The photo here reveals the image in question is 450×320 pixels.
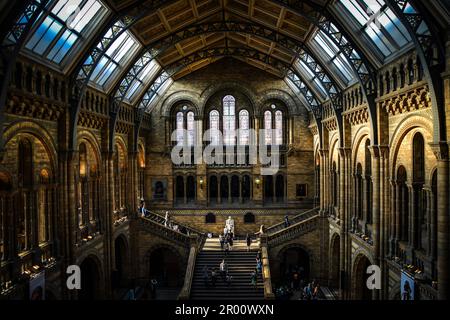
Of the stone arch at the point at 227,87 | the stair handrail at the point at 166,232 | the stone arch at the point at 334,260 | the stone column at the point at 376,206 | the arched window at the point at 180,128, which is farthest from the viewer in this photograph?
the arched window at the point at 180,128

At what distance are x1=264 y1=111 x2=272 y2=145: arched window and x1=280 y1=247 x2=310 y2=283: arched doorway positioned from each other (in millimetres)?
10029

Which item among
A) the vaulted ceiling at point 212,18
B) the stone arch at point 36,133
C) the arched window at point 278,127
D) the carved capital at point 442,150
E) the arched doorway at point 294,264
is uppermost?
the vaulted ceiling at point 212,18

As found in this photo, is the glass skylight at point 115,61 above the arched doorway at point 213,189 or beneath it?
above

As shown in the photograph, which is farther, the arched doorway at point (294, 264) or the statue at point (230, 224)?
the statue at point (230, 224)

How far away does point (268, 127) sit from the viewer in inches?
1448

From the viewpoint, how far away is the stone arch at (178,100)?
1432 inches

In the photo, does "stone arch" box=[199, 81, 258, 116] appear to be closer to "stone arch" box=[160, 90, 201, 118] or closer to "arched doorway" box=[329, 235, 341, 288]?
"stone arch" box=[160, 90, 201, 118]

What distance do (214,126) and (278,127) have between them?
5919mm

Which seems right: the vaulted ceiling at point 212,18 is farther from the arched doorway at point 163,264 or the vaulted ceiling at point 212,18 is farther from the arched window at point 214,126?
the arched doorway at point 163,264

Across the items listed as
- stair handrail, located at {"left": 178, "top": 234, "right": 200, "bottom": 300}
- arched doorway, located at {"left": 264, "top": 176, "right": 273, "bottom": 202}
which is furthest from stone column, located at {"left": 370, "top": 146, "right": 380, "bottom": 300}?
arched doorway, located at {"left": 264, "top": 176, "right": 273, "bottom": 202}

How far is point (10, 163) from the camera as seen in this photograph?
15.3 meters

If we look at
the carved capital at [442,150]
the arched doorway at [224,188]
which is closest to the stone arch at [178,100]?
the arched doorway at [224,188]

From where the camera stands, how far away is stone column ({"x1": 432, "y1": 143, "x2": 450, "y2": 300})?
12859mm

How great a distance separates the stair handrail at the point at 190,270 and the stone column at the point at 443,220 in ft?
46.6
